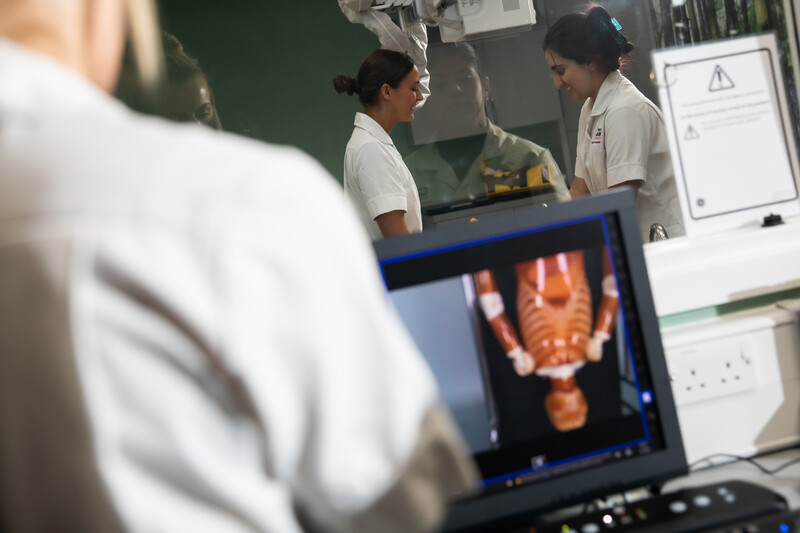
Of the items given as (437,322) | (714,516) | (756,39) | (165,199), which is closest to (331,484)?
(165,199)

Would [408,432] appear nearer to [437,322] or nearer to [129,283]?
[129,283]

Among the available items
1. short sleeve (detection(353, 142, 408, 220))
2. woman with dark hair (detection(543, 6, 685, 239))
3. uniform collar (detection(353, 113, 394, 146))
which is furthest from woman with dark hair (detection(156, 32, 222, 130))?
woman with dark hair (detection(543, 6, 685, 239))

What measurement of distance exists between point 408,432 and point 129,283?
0.49 feet

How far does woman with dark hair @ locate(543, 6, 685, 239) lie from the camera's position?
196cm

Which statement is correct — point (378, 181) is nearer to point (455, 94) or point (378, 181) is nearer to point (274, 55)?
point (455, 94)

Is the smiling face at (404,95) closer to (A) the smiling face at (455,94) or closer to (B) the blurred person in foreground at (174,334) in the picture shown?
(A) the smiling face at (455,94)

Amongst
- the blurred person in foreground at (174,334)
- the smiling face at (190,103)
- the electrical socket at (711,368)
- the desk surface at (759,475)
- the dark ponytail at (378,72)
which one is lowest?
the desk surface at (759,475)

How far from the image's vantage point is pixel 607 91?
2139mm

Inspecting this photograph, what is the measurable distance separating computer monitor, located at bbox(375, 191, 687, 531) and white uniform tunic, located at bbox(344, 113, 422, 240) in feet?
4.77

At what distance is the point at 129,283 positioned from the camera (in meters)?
0.32

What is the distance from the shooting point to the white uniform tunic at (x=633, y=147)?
1.93 m

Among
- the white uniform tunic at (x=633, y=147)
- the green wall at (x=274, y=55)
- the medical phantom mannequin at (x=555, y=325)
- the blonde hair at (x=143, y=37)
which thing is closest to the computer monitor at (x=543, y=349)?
the medical phantom mannequin at (x=555, y=325)

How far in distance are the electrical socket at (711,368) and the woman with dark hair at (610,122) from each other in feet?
2.45

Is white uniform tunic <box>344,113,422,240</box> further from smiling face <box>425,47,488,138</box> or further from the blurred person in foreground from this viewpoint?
the blurred person in foreground
